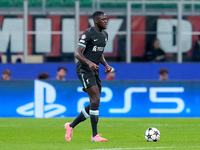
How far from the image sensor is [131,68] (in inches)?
822

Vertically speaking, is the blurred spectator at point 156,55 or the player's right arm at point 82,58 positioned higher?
the player's right arm at point 82,58

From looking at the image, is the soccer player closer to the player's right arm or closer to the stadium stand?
the player's right arm

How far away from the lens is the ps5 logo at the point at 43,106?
51.5ft

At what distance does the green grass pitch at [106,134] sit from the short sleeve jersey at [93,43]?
131cm

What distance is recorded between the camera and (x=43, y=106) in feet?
51.5

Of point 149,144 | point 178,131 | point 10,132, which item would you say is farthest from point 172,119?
point 149,144

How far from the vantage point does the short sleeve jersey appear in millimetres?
9327

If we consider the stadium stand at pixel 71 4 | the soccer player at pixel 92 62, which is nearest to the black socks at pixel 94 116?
the soccer player at pixel 92 62

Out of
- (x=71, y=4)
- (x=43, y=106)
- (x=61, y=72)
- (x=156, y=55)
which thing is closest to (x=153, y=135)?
(x=43, y=106)

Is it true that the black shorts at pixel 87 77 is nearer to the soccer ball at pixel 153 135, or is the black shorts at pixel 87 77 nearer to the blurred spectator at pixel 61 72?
the soccer ball at pixel 153 135

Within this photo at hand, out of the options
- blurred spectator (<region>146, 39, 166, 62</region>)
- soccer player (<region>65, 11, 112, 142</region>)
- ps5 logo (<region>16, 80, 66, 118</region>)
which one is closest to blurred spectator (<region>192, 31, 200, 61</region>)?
blurred spectator (<region>146, 39, 166, 62</region>)

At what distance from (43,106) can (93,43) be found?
6606mm

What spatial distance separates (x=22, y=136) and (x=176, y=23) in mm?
11458

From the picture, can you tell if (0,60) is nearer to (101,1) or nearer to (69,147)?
(101,1)
